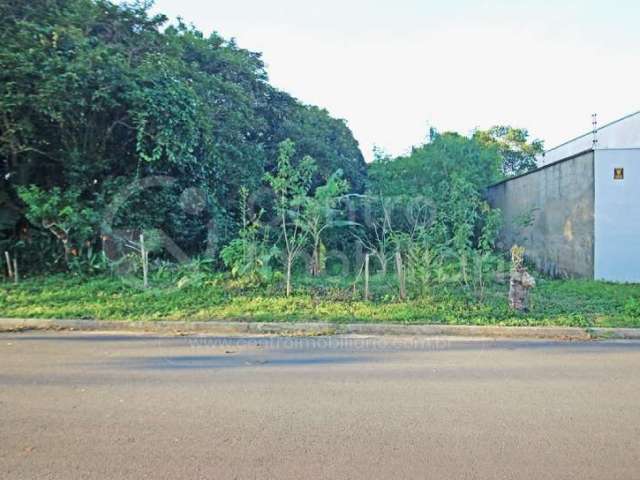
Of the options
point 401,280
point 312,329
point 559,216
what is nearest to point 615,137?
point 559,216

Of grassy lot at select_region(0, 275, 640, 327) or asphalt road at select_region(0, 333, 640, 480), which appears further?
grassy lot at select_region(0, 275, 640, 327)

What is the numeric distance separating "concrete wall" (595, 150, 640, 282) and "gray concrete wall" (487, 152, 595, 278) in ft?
0.60

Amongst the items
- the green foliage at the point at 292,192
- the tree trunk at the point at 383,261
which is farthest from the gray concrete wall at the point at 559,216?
the green foliage at the point at 292,192

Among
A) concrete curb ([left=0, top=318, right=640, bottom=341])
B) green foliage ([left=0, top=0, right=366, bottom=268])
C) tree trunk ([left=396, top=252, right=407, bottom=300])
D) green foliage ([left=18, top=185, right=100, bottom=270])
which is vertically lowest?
concrete curb ([left=0, top=318, right=640, bottom=341])

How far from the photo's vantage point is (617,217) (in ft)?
34.2

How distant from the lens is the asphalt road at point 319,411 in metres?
3.02

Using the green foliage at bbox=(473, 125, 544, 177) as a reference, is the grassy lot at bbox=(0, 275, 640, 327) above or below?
below

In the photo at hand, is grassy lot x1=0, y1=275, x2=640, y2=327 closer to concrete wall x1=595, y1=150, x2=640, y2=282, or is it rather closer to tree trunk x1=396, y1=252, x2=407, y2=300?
tree trunk x1=396, y1=252, x2=407, y2=300

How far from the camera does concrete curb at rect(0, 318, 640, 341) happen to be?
21.4 feet

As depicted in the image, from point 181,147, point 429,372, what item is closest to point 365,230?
point 181,147

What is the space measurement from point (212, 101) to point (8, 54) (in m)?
6.22

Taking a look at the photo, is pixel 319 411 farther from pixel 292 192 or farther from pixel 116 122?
pixel 116 122

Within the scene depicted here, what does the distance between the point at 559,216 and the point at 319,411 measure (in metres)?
10.8

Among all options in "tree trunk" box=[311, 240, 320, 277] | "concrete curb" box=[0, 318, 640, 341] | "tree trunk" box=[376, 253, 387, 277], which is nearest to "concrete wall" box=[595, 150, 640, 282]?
"concrete curb" box=[0, 318, 640, 341]
